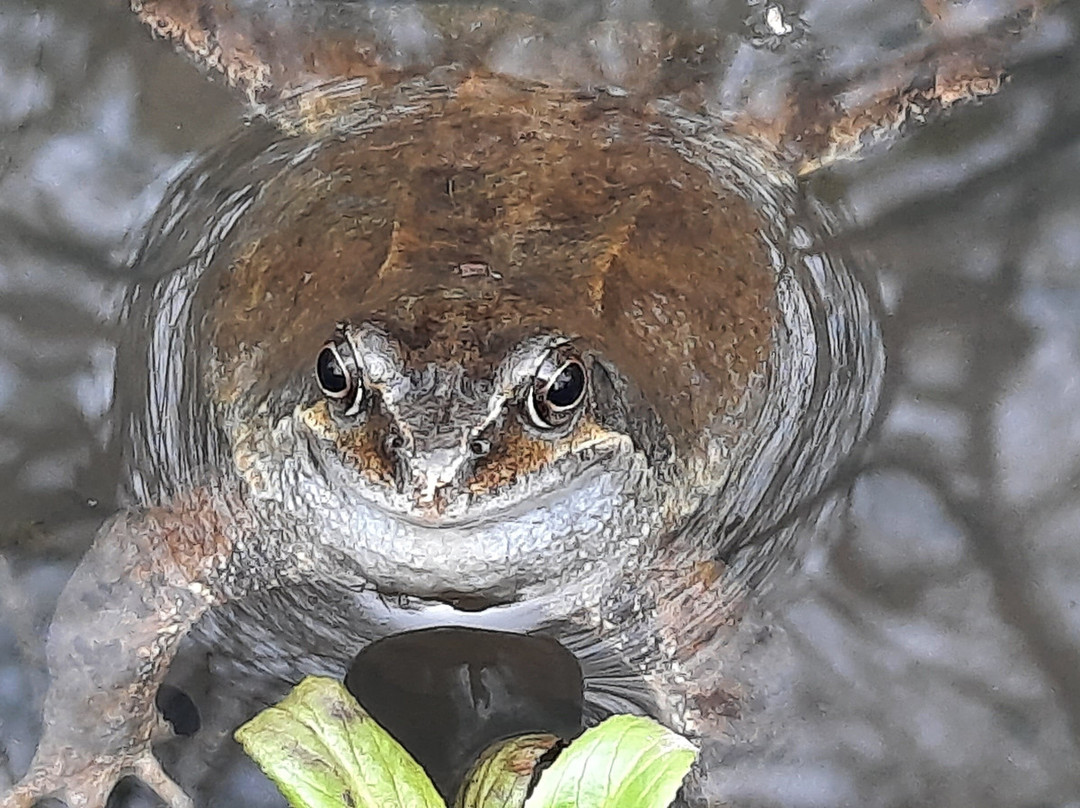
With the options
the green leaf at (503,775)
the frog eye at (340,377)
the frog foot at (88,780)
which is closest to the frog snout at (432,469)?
the frog eye at (340,377)

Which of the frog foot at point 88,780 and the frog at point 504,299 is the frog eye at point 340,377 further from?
the frog foot at point 88,780

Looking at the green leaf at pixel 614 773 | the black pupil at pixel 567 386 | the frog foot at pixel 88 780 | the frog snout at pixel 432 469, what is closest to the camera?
the green leaf at pixel 614 773

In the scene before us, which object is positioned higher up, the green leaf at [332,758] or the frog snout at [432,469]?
the frog snout at [432,469]

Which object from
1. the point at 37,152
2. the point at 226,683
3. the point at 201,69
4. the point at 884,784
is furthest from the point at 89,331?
the point at 884,784

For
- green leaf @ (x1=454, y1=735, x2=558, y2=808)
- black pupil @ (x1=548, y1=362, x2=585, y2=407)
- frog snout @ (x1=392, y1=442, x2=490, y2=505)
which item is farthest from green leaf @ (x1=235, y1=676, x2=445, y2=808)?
black pupil @ (x1=548, y1=362, x2=585, y2=407)

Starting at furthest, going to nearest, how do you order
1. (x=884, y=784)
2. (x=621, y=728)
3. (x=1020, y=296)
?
(x=1020, y=296) → (x=884, y=784) → (x=621, y=728)

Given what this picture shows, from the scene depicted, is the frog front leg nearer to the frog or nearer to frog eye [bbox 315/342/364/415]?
the frog

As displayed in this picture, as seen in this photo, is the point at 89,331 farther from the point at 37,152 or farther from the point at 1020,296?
the point at 1020,296

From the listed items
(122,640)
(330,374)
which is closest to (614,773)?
(330,374)
